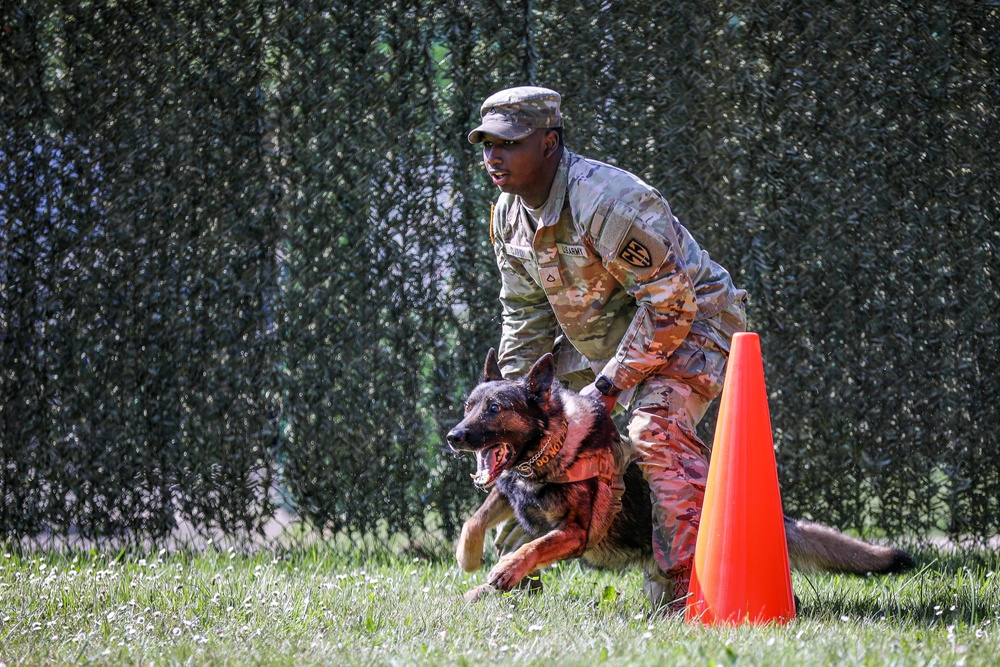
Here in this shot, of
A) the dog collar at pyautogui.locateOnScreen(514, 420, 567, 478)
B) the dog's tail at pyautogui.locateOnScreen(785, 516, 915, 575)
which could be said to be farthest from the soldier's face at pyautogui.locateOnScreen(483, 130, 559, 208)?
the dog's tail at pyautogui.locateOnScreen(785, 516, 915, 575)

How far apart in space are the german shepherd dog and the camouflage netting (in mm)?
1516

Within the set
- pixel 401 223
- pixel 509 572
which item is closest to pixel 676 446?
pixel 509 572

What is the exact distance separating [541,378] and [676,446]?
2.07 feet

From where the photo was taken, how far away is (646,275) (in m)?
3.84

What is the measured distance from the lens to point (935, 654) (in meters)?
3.04

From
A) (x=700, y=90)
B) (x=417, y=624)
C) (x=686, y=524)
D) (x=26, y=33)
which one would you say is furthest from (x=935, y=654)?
(x=26, y=33)

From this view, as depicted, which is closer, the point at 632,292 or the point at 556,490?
the point at 556,490

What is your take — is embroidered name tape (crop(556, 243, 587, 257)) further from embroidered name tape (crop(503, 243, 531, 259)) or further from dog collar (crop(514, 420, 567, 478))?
dog collar (crop(514, 420, 567, 478))

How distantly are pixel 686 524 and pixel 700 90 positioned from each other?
2662 mm

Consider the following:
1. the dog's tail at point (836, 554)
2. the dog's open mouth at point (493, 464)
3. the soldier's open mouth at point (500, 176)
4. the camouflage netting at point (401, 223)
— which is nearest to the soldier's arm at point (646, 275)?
the soldier's open mouth at point (500, 176)

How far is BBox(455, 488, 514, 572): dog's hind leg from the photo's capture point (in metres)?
3.94

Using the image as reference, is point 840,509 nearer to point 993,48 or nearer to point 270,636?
point 993,48

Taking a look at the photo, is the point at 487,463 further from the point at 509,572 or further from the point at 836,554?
the point at 836,554

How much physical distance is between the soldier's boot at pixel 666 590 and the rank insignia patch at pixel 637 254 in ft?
4.18
